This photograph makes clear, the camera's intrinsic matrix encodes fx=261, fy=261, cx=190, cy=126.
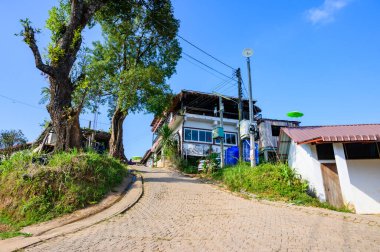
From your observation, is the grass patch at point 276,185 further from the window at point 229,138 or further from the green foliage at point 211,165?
the window at point 229,138

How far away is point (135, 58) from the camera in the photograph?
70.3 ft

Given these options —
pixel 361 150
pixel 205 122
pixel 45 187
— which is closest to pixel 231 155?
pixel 205 122

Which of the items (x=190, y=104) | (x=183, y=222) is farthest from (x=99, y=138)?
(x=183, y=222)

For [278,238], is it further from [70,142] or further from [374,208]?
[70,142]

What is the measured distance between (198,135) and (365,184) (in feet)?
49.6

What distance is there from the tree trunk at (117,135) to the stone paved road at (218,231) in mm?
10792

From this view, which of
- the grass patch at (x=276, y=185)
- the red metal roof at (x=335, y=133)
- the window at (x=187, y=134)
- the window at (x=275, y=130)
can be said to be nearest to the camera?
the red metal roof at (x=335, y=133)

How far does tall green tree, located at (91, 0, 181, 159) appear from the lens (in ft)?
56.9

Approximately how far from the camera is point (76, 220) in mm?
7535

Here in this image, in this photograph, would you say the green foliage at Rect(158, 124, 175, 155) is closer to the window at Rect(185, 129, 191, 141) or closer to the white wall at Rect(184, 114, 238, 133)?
the window at Rect(185, 129, 191, 141)

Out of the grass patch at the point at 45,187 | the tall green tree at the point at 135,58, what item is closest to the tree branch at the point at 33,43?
the grass patch at the point at 45,187

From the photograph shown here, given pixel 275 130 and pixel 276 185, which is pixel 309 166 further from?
pixel 275 130

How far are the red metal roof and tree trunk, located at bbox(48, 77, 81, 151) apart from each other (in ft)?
33.9

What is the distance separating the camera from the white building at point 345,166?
10.4 meters
